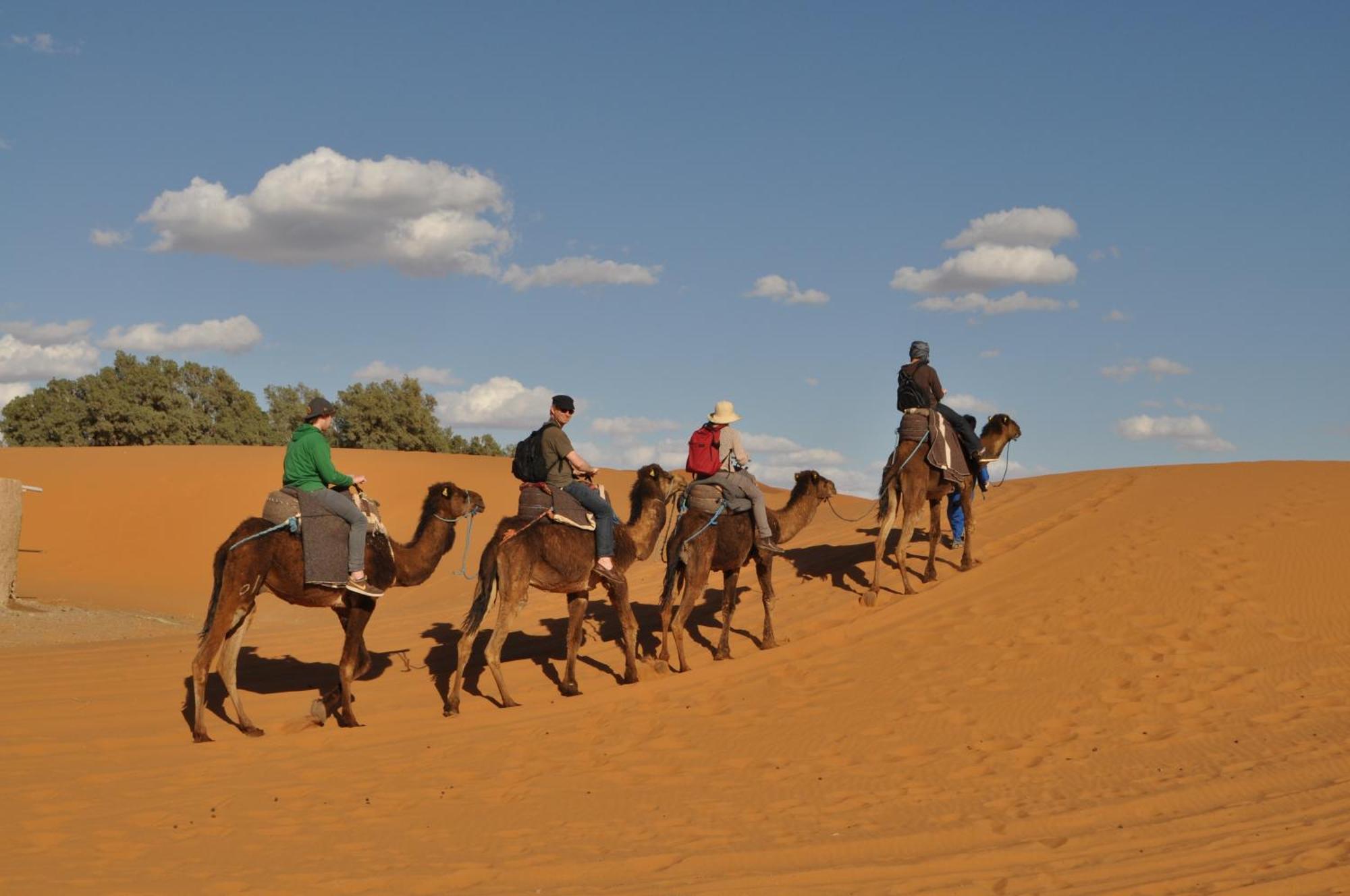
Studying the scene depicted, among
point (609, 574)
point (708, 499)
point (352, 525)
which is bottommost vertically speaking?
point (609, 574)

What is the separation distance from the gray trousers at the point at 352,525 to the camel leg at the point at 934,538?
8018 mm

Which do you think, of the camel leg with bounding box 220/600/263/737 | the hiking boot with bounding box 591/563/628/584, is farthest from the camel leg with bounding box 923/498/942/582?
the camel leg with bounding box 220/600/263/737

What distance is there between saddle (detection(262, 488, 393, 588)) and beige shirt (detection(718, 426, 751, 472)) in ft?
15.3

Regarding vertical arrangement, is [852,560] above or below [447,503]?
below

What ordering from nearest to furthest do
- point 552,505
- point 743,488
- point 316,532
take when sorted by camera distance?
1. point 316,532
2. point 552,505
3. point 743,488

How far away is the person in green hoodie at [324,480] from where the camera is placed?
11484mm

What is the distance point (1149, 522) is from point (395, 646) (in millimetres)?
11362

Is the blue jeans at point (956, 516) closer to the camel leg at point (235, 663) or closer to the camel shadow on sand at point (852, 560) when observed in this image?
the camel shadow on sand at point (852, 560)

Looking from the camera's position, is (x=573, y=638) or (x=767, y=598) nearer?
(x=573, y=638)

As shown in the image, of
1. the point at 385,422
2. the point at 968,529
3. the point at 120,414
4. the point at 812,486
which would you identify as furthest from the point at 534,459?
the point at 120,414

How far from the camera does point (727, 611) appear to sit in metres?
14.2

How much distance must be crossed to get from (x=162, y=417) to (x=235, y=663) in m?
53.1

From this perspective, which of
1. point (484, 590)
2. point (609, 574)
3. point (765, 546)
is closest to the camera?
point (484, 590)

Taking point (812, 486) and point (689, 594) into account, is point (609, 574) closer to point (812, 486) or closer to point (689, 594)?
point (689, 594)
